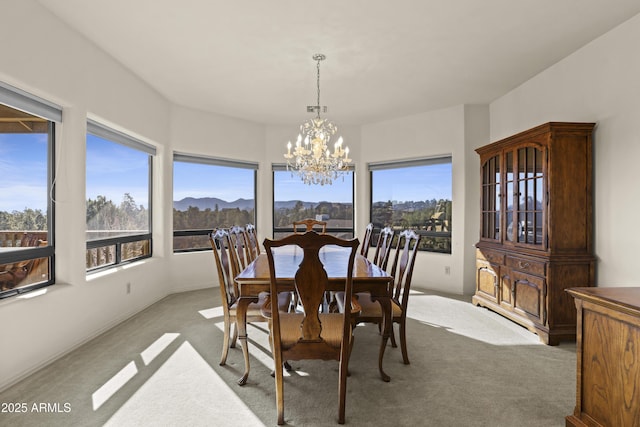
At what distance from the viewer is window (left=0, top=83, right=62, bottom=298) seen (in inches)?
101

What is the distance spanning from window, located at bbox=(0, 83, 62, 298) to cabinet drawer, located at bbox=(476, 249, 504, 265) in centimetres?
447

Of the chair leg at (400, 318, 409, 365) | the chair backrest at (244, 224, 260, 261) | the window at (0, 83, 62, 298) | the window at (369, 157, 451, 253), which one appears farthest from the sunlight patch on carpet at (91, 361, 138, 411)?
the window at (369, 157, 451, 253)

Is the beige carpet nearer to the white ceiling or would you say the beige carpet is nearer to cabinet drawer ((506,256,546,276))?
cabinet drawer ((506,256,546,276))

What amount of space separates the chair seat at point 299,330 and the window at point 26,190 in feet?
6.85

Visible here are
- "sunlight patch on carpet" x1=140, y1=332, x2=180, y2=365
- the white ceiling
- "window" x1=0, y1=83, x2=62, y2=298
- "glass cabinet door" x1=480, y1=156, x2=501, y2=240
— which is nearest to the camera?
"window" x1=0, y1=83, x2=62, y2=298

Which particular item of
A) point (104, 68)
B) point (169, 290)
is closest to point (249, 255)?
point (169, 290)

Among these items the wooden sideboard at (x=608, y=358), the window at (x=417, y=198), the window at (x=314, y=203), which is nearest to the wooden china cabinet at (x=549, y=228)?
the wooden sideboard at (x=608, y=358)

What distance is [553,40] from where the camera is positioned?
3.24 metres

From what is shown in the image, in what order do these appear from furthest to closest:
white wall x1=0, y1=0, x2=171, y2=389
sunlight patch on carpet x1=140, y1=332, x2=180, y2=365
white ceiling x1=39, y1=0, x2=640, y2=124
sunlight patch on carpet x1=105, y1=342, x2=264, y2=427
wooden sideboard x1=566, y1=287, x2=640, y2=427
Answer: sunlight patch on carpet x1=140, y1=332, x2=180, y2=365 → white ceiling x1=39, y1=0, x2=640, y2=124 → white wall x1=0, y1=0, x2=171, y2=389 → sunlight patch on carpet x1=105, y1=342, x2=264, y2=427 → wooden sideboard x1=566, y1=287, x2=640, y2=427

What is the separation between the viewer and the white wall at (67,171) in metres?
2.45

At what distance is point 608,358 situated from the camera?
1738 millimetres

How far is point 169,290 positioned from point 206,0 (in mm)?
3918

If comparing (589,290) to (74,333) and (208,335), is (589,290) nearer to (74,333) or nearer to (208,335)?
(208,335)

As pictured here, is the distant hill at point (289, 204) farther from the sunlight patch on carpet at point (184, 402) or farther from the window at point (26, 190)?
the sunlight patch on carpet at point (184, 402)
